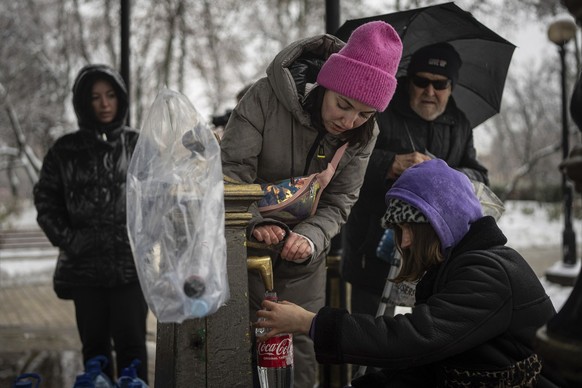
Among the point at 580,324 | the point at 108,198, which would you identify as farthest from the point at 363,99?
the point at 108,198

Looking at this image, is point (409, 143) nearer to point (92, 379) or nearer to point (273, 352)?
point (273, 352)

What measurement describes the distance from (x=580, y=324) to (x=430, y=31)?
2511mm

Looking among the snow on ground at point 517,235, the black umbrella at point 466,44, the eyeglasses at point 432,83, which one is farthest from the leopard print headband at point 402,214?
the snow on ground at point 517,235

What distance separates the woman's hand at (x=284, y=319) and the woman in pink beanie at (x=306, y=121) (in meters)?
0.27

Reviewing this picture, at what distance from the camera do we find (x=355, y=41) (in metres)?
2.59

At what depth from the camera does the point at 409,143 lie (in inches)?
137

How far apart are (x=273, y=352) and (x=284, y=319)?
6.2 inches

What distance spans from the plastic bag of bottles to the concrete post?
19cm

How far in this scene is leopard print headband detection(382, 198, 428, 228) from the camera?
7.04 feet

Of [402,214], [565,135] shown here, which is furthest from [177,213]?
[565,135]

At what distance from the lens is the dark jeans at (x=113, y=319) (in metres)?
3.74

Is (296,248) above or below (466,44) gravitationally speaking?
below

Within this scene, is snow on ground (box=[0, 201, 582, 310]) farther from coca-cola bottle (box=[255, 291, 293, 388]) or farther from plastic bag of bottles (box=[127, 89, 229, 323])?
plastic bag of bottles (box=[127, 89, 229, 323])

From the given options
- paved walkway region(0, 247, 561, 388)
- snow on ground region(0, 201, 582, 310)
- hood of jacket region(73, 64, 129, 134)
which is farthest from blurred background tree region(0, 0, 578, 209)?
hood of jacket region(73, 64, 129, 134)
